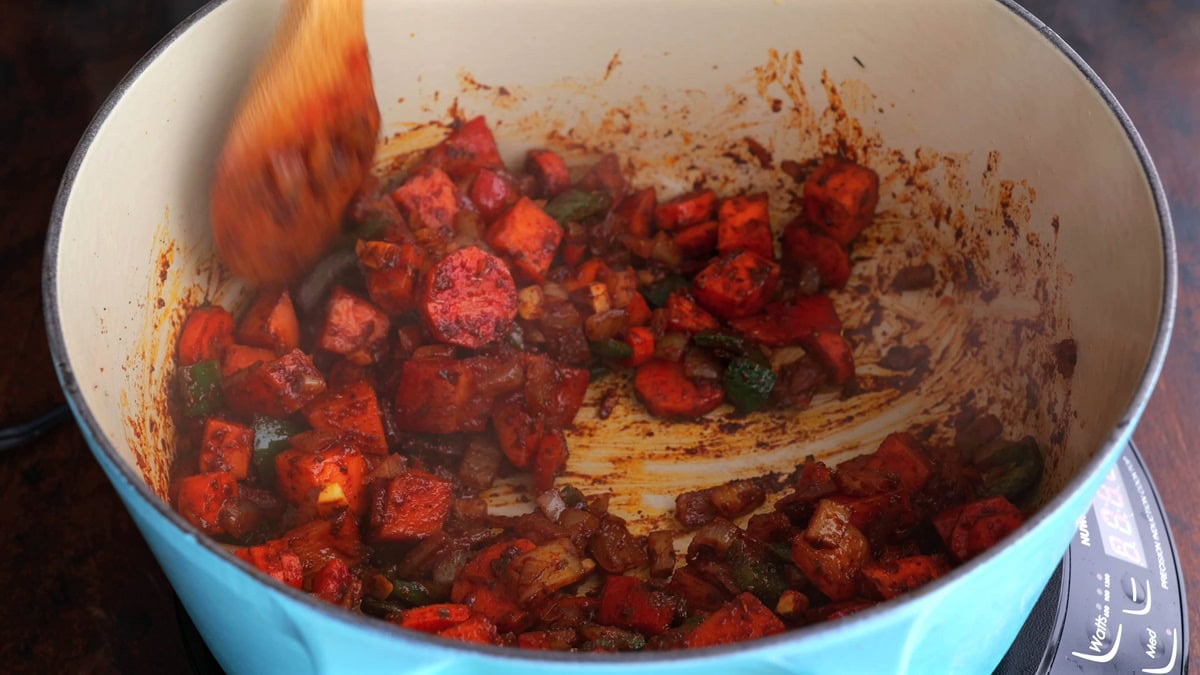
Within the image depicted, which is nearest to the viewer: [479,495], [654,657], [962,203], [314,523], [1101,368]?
[654,657]

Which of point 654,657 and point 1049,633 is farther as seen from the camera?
point 1049,633

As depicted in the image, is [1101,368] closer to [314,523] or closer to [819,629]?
[819,629]

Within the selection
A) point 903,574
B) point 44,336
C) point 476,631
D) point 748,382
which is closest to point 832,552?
point 903,574

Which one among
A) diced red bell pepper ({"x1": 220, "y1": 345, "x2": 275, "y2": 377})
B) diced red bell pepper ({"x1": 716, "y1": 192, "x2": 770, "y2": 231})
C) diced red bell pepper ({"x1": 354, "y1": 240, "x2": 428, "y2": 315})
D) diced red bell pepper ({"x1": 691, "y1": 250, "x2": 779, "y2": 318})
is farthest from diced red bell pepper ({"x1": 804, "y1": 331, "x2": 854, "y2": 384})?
diced red bell pepper ({"x1": 220, "y1": 345, "x2": 275, "y2": 377})

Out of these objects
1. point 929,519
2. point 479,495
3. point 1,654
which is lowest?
point 1,654

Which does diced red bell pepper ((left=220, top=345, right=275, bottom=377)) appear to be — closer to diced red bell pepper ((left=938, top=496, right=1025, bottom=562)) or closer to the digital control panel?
diced red bell pepper ((left=938, top=496, right=1025, bottom=562))

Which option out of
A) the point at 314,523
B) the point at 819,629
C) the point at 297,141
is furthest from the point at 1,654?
the point at 819,629

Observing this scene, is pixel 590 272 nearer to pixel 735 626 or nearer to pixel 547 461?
pixel 547 461
